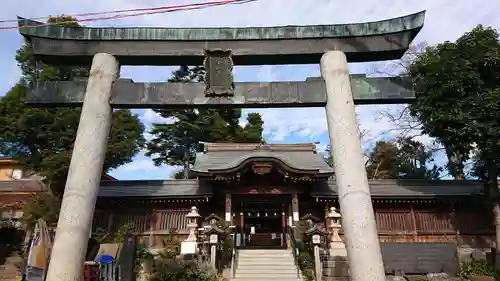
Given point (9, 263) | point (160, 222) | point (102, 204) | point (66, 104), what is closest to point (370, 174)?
point (160, 222)

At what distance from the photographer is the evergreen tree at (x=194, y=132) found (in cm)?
3269

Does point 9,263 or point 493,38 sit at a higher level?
point 493,38

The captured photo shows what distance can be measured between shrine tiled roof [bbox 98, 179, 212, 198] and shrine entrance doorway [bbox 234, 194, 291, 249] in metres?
1.93

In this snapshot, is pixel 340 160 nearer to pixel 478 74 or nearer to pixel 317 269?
pixel 317 269

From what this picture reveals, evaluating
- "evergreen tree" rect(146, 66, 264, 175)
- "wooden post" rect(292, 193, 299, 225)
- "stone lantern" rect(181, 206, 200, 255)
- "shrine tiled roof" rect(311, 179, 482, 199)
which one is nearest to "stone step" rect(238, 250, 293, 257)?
"wooden post" rect(292, 193, 299, 225)

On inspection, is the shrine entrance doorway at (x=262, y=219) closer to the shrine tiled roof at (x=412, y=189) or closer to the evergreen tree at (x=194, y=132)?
the shrine tiled roof at (x=412, y=189)

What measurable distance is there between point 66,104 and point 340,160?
493cm

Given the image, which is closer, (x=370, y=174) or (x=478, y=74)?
(x=478, y=74)

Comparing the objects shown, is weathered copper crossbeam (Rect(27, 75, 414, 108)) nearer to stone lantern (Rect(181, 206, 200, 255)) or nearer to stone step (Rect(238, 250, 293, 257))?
stone lantern (Rect(181, 206, 200, 255))

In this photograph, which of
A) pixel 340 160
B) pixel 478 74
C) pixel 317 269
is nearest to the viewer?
pixel 340 160

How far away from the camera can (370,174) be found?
3050 cm

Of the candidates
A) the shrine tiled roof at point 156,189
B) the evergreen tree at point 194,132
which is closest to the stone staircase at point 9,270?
the shrine tiled roof at point 156,189

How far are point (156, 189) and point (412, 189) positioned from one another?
12483 mm

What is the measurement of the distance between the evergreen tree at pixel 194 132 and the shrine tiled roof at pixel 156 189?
47.1 ft
